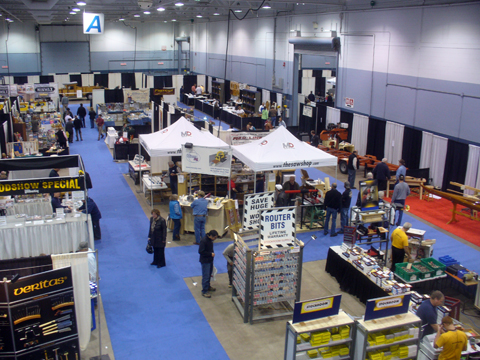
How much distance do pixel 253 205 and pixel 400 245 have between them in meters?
3.14

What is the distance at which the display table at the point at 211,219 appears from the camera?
447 inches

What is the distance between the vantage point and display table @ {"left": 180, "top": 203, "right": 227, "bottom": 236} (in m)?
11.4

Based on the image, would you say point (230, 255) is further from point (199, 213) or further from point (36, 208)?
point (36, 208)

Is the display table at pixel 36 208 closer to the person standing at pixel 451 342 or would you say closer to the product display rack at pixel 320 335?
the product display rack at pixel 320 335

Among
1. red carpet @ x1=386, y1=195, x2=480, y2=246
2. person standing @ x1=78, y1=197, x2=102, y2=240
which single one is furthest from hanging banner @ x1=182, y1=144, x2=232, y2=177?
red carpet @ x1=386, y1=195, x2=480, y2=246

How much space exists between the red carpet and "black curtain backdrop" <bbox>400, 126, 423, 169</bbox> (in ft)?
5.74

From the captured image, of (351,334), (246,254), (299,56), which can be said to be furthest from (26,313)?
(299,56)

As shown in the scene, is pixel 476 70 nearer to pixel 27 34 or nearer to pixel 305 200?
pixel 305 200

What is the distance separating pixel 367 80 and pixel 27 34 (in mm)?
31724

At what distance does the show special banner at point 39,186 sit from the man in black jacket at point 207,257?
2.39 meters

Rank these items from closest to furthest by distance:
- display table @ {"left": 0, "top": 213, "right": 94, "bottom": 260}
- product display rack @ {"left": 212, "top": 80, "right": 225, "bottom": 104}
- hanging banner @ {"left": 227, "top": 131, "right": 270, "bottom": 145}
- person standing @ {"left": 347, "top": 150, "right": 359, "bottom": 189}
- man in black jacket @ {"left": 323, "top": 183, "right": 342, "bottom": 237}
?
display table @ {"left": 0, "top": 213, "right": 94, "bottom": 260}, man in black jacket @ {"left": 323, "top": 183, "right": 342, "bottom": 237}, hanging banner @ {"left": 227, "top": 131, "right": 270, "bottom": 145}, person standing @ {"left": 347, "top": 150, "right": 359, "bottom": 189}, product display rack @ {"left": 212, "top": 80, "right": 225, "bottom": 104}

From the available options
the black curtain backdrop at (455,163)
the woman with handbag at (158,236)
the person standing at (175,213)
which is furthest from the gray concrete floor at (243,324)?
the black curtain backdrop at (455,163)

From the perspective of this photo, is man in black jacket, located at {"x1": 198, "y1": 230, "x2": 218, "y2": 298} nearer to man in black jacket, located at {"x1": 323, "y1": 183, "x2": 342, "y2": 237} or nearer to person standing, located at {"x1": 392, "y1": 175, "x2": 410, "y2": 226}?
man in black jacket, located at {"x1": 323, "y1": 183, "x2": 342, "y2": 237}

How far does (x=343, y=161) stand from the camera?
17594mm
